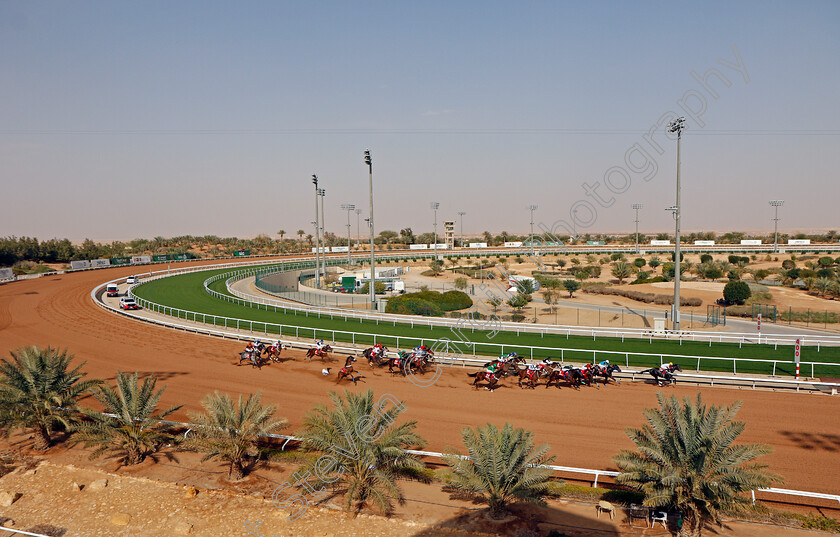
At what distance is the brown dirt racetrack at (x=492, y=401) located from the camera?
35.8ft

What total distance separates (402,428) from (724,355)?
14877mm

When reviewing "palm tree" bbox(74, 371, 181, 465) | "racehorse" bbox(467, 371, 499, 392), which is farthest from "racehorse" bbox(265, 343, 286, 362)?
"racehorse" bbox(467, 371, 499, 392)

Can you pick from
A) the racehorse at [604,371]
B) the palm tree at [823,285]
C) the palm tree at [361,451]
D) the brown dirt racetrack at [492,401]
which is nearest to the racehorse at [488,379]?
the brown dirt racetrack at [492,401]

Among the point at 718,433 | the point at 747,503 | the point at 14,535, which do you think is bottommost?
the point at 14,535

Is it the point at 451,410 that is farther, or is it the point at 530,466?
the point at 451,410

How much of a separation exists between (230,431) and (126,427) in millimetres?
2698

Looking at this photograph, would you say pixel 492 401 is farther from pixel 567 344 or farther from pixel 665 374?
pixel 567 344

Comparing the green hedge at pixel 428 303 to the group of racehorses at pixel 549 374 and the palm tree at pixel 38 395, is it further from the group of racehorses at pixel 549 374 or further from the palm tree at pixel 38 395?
the palm tree at pixel 38 395

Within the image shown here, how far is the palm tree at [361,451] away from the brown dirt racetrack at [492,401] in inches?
84.9

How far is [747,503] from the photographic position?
7406mm

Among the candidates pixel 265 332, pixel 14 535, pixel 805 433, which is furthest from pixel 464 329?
pixel 14 535

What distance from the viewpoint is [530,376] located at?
1560 cm

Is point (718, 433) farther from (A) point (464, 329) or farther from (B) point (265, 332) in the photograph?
(B) point (265, 332)

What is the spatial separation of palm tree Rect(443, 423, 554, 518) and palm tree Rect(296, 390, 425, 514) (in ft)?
3.92
